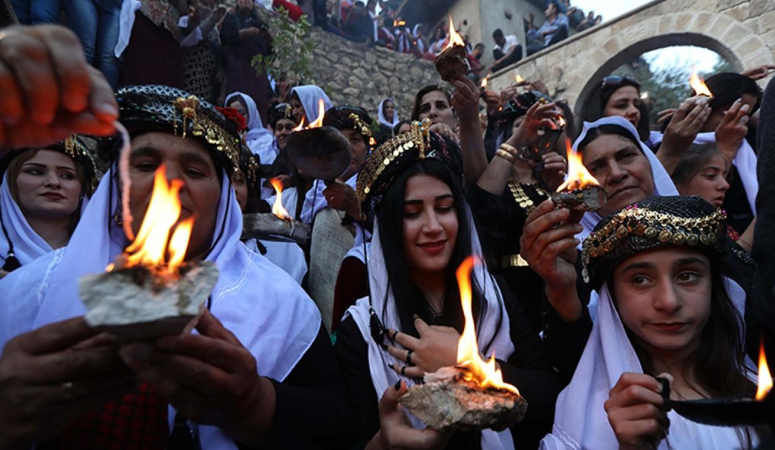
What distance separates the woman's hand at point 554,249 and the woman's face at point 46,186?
2.98 m

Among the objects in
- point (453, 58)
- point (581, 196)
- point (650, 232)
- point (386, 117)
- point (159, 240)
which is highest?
point (386, 117)

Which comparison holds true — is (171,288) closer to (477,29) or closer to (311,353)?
(311,353)

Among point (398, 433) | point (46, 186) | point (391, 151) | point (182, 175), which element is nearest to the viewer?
point (398, 433)

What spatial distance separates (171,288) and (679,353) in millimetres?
2243

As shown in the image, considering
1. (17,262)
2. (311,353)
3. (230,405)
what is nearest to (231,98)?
(17,262)

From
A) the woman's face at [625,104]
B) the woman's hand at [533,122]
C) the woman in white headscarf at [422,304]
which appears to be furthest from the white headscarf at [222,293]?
the woman's face at [625,104]

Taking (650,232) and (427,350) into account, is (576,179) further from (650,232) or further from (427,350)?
(427,350)

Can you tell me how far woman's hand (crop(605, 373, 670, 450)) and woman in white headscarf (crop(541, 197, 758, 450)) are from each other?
0.29 m

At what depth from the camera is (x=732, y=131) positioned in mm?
3930

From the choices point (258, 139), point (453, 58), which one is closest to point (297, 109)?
point (258, 139)

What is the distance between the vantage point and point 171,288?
3.28 feet

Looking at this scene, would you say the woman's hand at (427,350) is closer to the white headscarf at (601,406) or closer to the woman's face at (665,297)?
the white headscarf at (601,406)

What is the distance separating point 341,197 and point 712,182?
115 inches

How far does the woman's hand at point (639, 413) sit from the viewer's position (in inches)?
65.3
